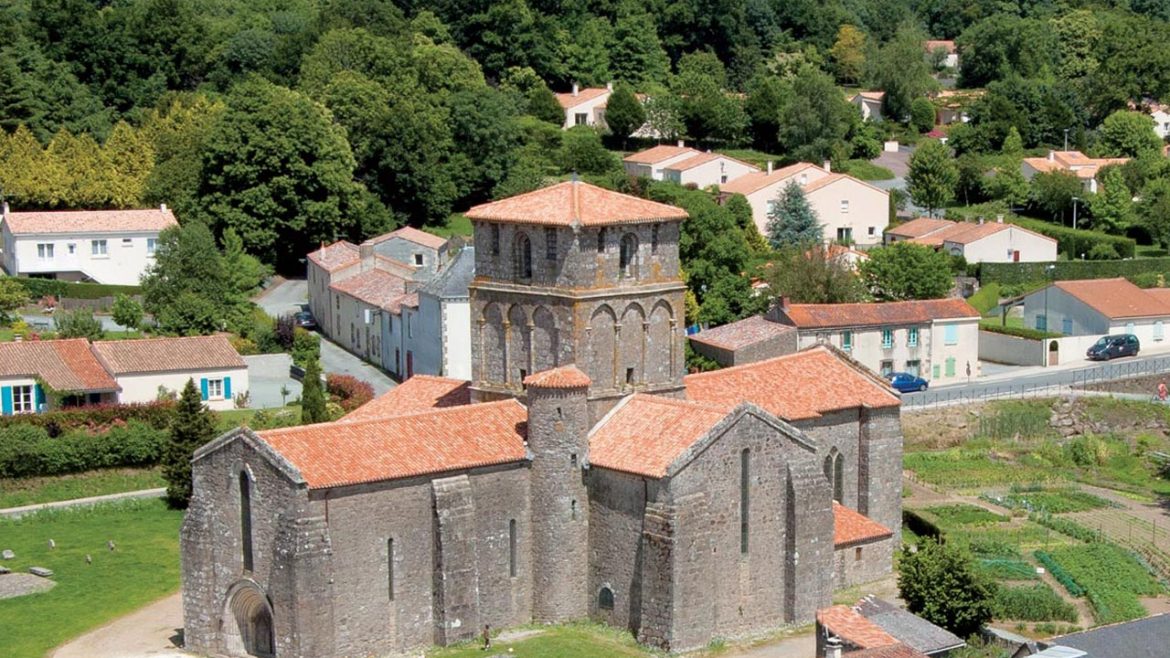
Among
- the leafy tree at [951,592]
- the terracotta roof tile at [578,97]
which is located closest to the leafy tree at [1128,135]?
the terracotta roof tile at [578,97]

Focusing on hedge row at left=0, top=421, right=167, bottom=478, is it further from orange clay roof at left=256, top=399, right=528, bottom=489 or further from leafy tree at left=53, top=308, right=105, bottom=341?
orange clay roof at left=256, top=399, right=528, bottom=489

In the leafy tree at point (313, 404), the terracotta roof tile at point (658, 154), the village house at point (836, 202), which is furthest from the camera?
the terracotta roof tile at point (658, 154)

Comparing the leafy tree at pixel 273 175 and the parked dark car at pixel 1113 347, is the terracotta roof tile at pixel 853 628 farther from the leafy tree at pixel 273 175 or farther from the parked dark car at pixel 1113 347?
the leafy tree at pixel 273 175

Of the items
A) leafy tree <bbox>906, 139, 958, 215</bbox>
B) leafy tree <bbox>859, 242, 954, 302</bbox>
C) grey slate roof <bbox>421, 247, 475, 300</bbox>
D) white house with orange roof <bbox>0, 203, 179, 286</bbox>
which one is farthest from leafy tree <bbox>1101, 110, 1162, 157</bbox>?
grey slate roof <bbox>421, 247, 475, 300</bbox>

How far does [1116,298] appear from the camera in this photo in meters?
81.4

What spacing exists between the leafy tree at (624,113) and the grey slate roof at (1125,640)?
235 ft

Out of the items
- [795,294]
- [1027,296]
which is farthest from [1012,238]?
[795,294]

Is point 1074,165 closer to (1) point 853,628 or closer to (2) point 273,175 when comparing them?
(2) point 273,175

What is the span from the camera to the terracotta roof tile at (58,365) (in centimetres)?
6544

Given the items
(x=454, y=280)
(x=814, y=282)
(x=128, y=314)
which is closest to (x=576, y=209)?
(x=454, y=280)

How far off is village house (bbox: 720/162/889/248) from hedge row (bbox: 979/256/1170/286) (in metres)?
9.24

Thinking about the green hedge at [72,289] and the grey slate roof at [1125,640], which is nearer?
the grey slate roof at [1125,640]

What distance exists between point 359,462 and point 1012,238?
5487cm

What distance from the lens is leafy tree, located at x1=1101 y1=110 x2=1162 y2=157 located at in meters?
118
